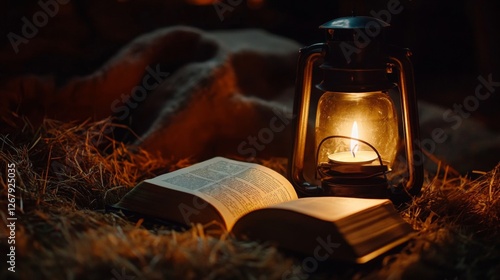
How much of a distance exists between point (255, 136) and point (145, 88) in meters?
0.39

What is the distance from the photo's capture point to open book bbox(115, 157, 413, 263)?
1.15 meters

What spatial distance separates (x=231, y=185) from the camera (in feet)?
4.47

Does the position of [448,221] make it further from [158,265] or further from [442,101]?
[442,101]

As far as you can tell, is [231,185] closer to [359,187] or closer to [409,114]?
[359,187]

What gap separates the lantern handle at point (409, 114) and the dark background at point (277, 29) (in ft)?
2.28

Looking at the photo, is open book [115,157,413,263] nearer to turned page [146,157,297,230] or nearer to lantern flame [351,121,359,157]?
turned page [146,157,297,230]

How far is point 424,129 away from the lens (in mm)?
1985

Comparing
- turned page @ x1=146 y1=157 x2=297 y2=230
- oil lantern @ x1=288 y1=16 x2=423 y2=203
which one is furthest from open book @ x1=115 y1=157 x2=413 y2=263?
oil lantern @ x1=288 y1=16 x2=423 y2=203
